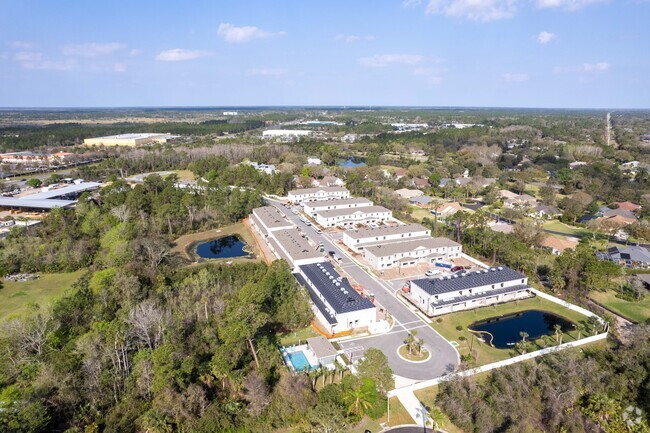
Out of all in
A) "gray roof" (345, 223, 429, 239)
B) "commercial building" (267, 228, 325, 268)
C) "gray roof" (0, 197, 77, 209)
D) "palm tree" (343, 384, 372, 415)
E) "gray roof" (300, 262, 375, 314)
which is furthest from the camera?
"gray roof" (0, 197, 77, 209)

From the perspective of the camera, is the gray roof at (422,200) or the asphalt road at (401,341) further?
the gray roof at (422,200)

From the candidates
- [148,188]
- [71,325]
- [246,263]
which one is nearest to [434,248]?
[246,263]

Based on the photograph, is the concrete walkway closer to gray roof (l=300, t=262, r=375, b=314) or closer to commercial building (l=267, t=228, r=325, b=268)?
gray roof (l=300, t=262, r=375, b=314)

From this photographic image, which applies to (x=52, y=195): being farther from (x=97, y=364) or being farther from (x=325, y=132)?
(x=325, y=132)

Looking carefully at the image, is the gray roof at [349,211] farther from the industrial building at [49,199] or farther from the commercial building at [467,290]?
the industrial building at [49,199]

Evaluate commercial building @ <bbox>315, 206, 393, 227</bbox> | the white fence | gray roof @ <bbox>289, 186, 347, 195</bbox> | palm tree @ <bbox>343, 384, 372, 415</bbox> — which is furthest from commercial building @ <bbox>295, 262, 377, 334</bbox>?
gray roof @ <bbox>289, 186, 347, 195</bbox>

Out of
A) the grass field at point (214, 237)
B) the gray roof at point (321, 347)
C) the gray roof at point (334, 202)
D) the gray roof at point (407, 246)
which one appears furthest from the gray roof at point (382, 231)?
the gray roof at point (321, 347)
